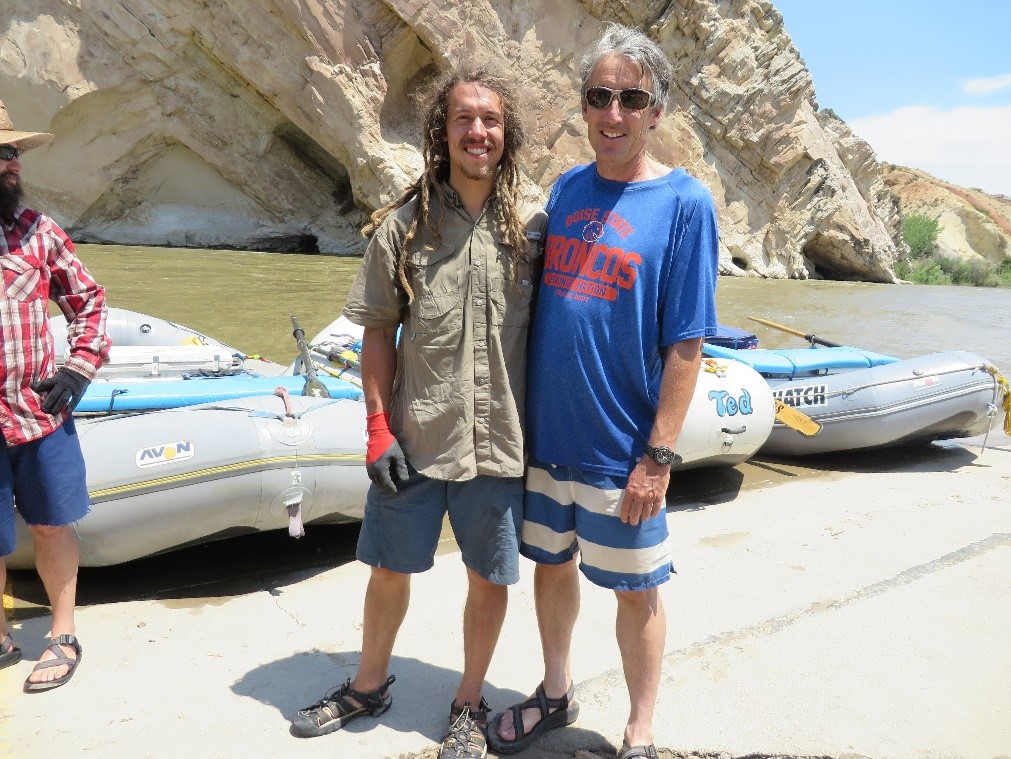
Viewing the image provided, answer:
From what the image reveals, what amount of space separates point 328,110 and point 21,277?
57.0 feet

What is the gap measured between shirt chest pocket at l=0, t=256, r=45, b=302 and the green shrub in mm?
38271

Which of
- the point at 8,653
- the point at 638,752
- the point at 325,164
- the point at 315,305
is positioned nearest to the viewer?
the point at 638,752

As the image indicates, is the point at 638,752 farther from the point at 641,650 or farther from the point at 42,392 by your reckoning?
the point at 42,392

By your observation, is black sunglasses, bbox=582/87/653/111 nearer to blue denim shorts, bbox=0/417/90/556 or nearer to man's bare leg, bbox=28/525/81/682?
blue denim shorts, bbox=0/417/90/556

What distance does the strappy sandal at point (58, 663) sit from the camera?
2.12 metres

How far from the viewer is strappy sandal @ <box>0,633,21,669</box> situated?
2236 mm

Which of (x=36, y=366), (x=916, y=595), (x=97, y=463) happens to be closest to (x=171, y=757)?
(x=36, y=366)

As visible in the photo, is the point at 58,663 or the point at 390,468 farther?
the point at 58,663

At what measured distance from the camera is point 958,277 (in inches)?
1294

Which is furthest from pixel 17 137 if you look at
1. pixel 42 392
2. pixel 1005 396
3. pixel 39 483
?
pixel 1005 396

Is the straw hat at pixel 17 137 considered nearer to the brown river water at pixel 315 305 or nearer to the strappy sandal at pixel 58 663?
the strappy sandal at pixel 58 663

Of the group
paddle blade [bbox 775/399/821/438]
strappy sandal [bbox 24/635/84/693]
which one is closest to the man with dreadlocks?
strappy sandal [bbox 24/635/84/693]

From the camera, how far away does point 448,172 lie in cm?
191

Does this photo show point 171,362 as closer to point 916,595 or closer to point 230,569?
point 230,569
